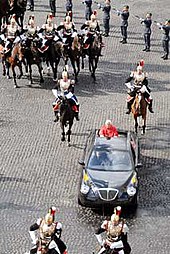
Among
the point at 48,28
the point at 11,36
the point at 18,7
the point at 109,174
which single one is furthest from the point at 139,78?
the point at 18,7

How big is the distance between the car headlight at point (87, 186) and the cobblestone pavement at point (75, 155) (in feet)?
2.02

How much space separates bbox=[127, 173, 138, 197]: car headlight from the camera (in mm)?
18359

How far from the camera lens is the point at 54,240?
15.3 m

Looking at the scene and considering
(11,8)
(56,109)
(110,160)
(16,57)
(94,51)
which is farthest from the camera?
(11,8)

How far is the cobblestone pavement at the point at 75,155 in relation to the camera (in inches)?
705

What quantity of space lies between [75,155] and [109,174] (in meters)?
3.23

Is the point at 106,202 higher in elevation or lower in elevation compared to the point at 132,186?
lower

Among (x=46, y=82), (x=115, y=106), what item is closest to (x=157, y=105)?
(x=115, y=106)

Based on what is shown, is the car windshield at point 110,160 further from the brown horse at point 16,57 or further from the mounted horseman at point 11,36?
the mounted horseman at point 11,36

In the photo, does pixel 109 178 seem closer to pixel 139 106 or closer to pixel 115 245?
pixel 115 245

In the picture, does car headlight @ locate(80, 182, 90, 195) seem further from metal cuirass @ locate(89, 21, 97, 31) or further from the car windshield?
metal cuirass @ locate(89, 21, 97, 31)

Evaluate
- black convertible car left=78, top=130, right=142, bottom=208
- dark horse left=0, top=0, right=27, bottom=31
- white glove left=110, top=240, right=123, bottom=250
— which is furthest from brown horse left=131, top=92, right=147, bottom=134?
dark horse left=0, top=0, right=27, bottom=31

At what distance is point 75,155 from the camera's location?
857 inches

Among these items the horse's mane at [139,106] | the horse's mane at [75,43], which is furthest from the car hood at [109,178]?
the horse's mane at [75,43]
